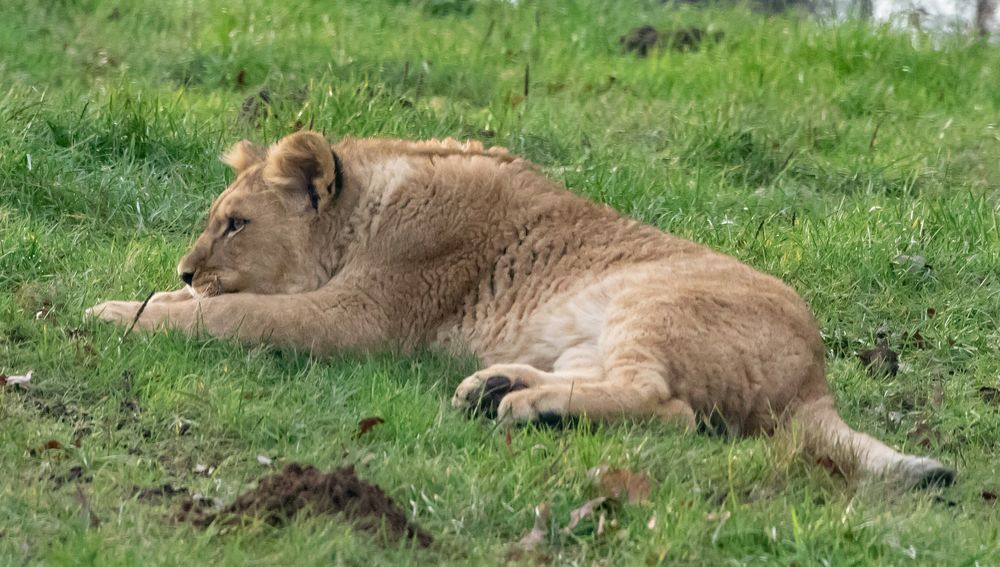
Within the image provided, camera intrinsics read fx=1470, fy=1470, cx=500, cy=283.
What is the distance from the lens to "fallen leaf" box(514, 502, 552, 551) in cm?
395


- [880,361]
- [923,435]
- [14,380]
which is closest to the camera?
[14,380]

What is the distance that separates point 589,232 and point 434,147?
2.59 ft

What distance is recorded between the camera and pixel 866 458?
4.59 meters

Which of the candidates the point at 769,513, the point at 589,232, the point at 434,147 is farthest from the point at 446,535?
the point at 434,147

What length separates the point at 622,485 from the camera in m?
4.23

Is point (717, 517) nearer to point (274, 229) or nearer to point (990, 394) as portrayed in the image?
point (990, 394)

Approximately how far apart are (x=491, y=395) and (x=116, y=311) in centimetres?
152

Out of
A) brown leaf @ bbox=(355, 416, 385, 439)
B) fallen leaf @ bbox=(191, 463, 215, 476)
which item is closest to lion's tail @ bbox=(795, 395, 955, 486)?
brown leaf @ bbox=(355, 416, 385, 439)

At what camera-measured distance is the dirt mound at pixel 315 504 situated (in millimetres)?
3904

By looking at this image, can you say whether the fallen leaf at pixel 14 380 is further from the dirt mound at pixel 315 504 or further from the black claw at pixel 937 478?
the black claw at pixel 937 478

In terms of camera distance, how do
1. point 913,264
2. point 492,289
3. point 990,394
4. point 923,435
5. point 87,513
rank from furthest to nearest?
1. point 913,264
2. point 990,394
3. point 492,289
4. point 923,435
5. point 87,513

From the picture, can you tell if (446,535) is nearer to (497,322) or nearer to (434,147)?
(497,322)

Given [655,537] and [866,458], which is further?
[866,458]

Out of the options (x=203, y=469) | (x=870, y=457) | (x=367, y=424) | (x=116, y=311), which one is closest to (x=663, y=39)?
(x=116, y=311)
